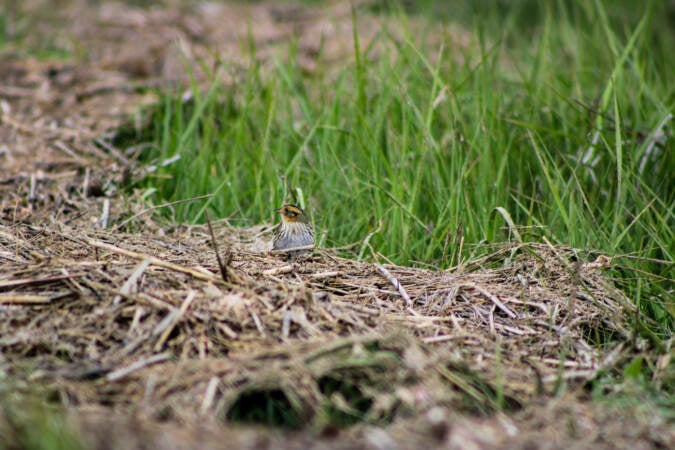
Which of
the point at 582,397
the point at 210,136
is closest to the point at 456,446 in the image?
the point at 582,397

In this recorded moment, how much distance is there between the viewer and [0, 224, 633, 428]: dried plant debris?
2541 mm

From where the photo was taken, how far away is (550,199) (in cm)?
461

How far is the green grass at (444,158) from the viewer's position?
4398 mm

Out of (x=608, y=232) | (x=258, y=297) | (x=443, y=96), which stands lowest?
(x=608, y=232)

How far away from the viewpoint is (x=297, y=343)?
2.90 m

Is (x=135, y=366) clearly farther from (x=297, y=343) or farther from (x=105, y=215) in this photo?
(x=105, y=215)

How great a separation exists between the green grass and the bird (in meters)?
0.25

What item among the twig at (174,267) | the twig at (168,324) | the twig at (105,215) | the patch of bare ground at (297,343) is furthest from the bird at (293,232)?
the twig at (168,324)

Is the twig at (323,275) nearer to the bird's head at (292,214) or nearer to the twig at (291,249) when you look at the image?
the twig at (291,249)

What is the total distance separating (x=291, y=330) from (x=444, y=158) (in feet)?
7.92

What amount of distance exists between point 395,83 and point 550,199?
1.51 m

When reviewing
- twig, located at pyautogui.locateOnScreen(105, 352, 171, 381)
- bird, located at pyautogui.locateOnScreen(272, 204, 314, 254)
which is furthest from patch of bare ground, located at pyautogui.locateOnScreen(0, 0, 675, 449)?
bird, located at pyautogui.locateOnScreen(272, 204, 314, 254)

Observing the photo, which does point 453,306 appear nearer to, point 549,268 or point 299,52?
point 549,268

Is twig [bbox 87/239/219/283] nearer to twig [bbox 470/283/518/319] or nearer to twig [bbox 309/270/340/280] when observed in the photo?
twig [bbox 309/270/340/280]
